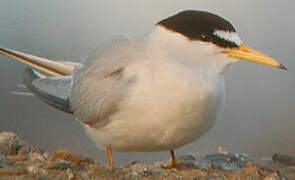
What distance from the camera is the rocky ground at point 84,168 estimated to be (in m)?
3.12

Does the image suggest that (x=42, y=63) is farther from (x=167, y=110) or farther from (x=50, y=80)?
(x=167, y=110)

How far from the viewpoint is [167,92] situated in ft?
10.8

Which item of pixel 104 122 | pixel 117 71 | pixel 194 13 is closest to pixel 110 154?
pixel 104 122

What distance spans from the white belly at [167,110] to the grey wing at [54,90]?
877 millimetres

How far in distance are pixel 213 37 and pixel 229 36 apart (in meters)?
0.13

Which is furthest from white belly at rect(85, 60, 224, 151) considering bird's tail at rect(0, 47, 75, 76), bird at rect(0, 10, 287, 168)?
bird's tail at rect(0, 47, 75, 76)

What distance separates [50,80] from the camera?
4.47 m

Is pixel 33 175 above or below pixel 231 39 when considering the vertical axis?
below

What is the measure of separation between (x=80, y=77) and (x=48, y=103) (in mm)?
541

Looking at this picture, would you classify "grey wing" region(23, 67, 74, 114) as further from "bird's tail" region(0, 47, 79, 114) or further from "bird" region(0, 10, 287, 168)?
→ "bird" region(0, 10, 287, 168)

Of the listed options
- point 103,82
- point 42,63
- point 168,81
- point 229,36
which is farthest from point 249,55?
point 42,63

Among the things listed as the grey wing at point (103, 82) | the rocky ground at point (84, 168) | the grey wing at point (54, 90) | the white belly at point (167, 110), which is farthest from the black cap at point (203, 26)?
the grey wing at point (54, 90)

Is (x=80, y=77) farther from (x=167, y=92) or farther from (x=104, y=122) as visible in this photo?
(x=167, y=92)

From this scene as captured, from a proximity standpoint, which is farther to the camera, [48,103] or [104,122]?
[48,103]
